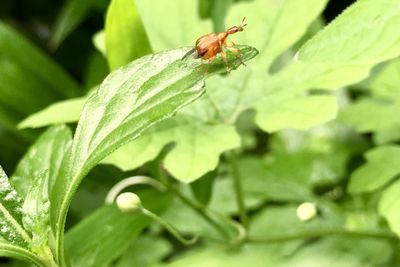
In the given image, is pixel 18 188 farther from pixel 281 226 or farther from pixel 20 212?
pixel 281 226

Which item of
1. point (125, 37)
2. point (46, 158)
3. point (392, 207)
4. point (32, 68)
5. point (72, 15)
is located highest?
point (72, 15)

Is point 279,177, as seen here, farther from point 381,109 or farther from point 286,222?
point 381,109

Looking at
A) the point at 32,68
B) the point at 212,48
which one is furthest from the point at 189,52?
the point at 32,68

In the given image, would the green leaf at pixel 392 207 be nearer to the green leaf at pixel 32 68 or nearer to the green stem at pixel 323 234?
the green stem at pixel 323 234

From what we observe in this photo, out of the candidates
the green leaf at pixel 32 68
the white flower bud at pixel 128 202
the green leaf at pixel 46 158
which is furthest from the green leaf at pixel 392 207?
the green leaf at pixel 32 68

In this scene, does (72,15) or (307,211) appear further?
(72,15)

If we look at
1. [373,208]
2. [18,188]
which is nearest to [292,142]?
[373,208]

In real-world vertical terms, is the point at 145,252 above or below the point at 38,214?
above
